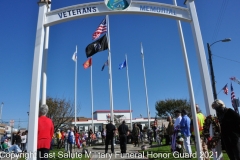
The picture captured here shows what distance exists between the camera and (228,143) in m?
5.09

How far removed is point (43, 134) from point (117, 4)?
4171 millimetres

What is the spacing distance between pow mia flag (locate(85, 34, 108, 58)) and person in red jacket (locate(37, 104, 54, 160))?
8.68m

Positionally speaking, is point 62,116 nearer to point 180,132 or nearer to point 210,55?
point 210,55

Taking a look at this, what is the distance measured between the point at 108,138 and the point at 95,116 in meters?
48.1

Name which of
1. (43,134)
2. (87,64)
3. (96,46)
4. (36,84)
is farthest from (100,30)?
(43,134)

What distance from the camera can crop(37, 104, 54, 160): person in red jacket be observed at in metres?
5.86

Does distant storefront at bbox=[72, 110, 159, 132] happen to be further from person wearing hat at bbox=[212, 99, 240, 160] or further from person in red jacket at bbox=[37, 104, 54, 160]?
person wearing hat at bbox=[212, 99, 240, 160]

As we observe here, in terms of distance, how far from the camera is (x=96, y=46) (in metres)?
15.0

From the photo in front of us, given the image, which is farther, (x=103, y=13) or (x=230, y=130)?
(x=103, y=13)

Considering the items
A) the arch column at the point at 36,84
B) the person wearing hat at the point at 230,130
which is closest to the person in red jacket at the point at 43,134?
the arch column at the point at 36,84

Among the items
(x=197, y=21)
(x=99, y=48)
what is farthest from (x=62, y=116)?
(x=197, y=21)

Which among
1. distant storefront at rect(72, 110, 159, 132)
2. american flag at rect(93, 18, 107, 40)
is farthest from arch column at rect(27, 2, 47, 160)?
distant storefront at rect(72, 110, 159, 132)

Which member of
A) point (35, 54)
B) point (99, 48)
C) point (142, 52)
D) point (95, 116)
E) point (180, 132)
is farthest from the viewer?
point (95, 116)

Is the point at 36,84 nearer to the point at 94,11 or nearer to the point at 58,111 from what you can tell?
the point at 94,11
